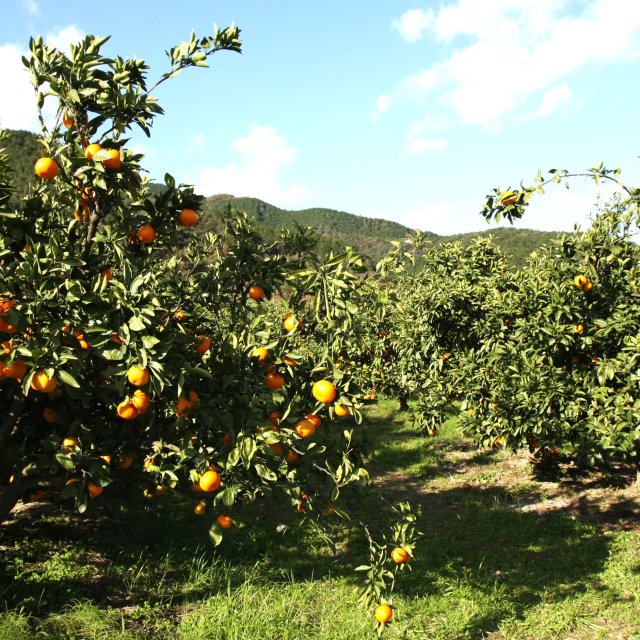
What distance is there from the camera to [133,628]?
12.0ft

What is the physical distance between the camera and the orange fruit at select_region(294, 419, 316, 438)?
286cm

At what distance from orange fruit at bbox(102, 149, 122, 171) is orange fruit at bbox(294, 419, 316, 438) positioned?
1632 mm

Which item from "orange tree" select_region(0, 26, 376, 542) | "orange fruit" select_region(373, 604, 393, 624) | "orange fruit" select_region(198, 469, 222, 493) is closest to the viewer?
"orange tree" select_region(0, 26, 376, 542)

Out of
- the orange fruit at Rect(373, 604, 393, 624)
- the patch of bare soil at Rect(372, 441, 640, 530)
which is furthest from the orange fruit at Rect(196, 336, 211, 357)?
the patch of bare soil at Rect(372, 441, 640, 530)

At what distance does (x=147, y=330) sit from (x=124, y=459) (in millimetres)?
1460

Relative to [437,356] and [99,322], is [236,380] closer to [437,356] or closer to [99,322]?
[99,322]

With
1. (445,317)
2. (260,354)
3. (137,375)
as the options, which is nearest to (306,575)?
(260,354)

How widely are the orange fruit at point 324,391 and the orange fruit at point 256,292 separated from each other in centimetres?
72

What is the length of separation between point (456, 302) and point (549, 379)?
6.70 ft

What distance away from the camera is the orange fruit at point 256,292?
129 inches

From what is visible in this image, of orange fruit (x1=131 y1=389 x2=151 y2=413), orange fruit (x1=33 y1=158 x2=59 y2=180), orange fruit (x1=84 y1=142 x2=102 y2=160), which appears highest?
orange fruit (x1=84 y1=142 x2=102 y2=160)

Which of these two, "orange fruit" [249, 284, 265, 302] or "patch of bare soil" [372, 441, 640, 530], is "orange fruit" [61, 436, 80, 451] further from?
"patch of bare soil" [372, 441, 640, 530]

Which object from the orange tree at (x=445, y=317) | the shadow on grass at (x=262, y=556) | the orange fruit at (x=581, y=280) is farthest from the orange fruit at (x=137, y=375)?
the orange tree at (x=445, y=317)

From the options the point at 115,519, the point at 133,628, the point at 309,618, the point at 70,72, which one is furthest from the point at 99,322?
the point at 115,519
